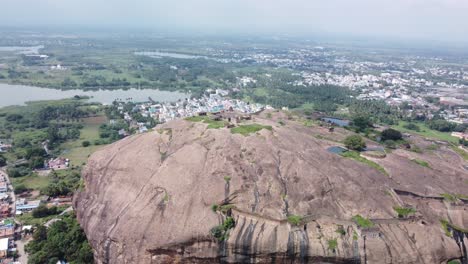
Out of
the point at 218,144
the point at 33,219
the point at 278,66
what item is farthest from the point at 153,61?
the point at 218,144

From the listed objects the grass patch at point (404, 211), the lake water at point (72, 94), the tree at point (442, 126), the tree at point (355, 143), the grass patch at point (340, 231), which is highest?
the tree at point (355, 143)

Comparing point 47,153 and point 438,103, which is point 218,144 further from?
point 438,103

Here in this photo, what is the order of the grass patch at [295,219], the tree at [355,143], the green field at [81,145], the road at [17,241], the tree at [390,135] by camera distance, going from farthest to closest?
the green field at [81,145] < the tree at [390,135] < the tree at [355,143] < the road at [17,241] < the grass patch at [295,219]

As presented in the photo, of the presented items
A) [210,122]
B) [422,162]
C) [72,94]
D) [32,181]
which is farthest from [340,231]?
[72,94]

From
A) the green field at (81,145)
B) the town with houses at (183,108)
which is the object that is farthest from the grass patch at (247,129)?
the town with houses at (183,108)

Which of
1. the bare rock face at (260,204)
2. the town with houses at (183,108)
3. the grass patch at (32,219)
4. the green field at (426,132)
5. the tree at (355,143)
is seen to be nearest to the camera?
the bare rock face at (260,204)

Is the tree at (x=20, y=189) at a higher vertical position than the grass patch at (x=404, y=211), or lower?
lower

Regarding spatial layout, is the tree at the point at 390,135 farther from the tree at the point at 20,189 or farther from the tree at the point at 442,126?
the tree at the point at 20,189
